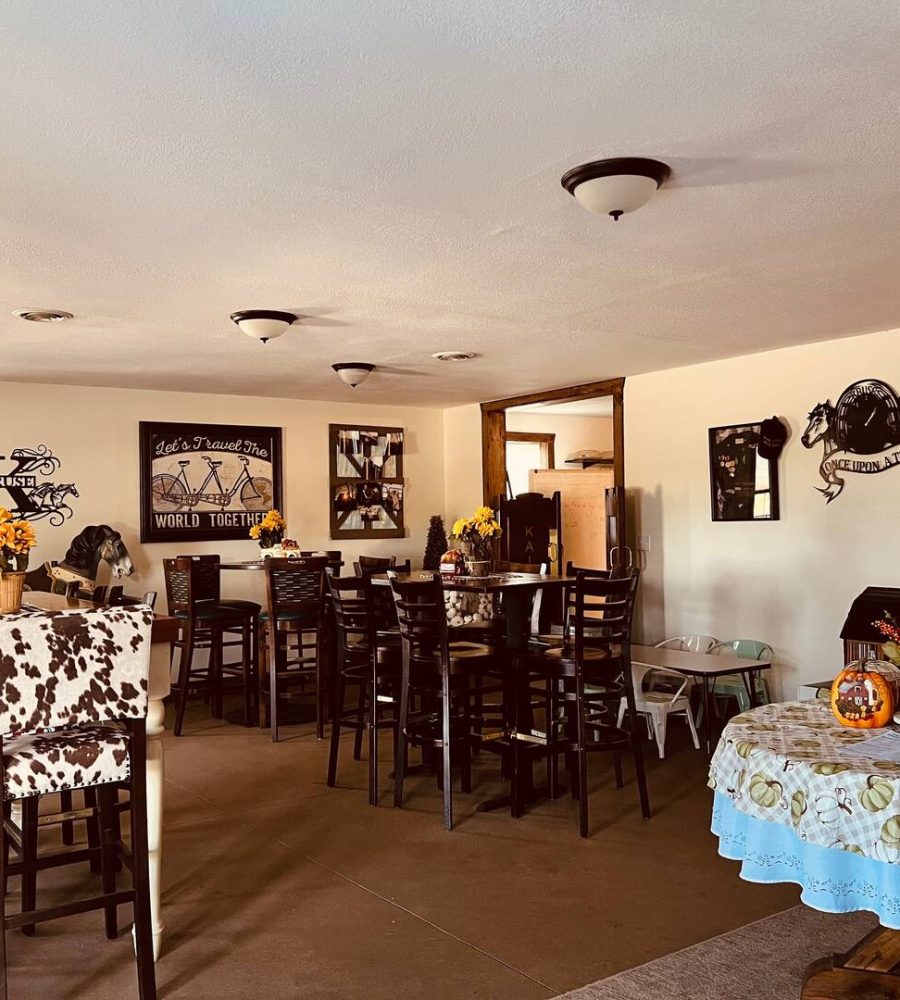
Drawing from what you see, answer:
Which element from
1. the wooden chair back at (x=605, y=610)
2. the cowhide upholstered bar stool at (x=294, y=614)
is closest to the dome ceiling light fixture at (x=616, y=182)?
the wooden chair back at (x=605, y=610)

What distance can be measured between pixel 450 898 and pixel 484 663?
1226 millimetres

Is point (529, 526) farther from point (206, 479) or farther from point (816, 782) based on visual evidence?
point (816, 782)

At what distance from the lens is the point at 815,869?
89.3 inches

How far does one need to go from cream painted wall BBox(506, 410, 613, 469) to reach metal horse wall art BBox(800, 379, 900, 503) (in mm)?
4524

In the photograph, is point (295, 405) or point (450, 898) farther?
point (295, 405)

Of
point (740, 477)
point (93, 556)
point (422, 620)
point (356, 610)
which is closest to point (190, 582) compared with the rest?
point (93, 556)

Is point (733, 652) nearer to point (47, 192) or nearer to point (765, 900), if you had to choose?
point (765, 900)

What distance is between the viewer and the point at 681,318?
5.13 meters

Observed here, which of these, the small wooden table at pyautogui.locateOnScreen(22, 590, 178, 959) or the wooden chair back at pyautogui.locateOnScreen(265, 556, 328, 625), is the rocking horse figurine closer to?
the wooden chair back at pyautogui.locateOnScreen(265, 556, 328, 625)

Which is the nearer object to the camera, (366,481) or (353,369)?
(353,369)

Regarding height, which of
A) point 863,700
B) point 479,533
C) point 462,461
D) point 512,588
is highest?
point 462,461

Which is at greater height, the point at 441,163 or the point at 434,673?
the point at 441,163

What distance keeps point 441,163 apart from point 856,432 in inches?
149

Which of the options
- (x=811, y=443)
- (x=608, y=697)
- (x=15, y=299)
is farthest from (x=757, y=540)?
(x=15, y=299)
